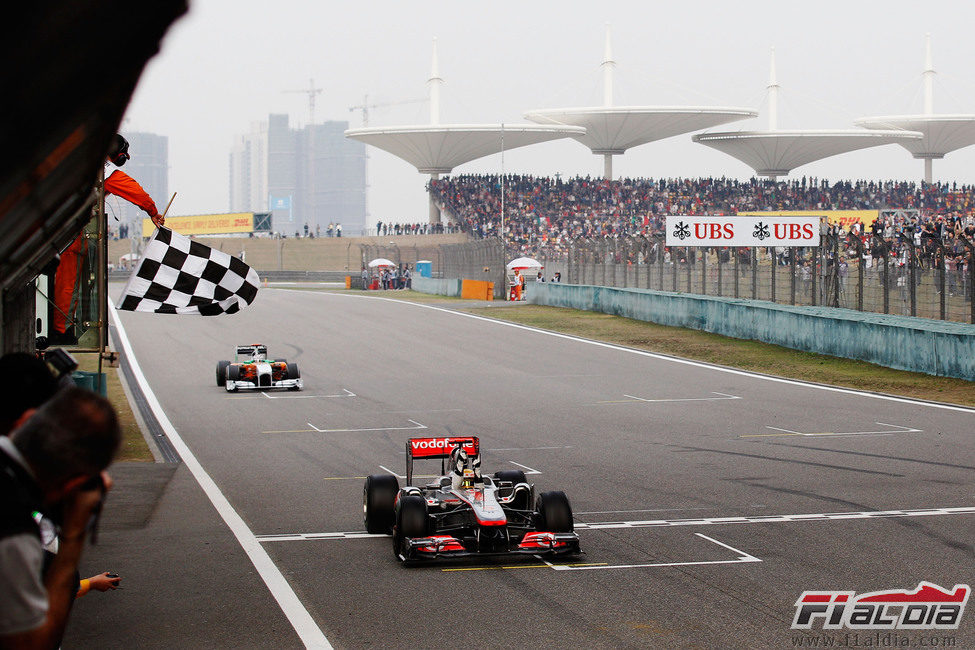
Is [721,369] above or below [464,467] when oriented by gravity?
below

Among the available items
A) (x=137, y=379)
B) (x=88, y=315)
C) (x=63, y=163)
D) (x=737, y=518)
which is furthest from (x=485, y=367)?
(x=63, y=163)

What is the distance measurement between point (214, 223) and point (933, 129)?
190 feet

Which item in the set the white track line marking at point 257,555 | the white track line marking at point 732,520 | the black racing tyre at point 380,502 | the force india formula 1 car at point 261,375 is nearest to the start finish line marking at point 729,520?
the white track line marking at point 732,520

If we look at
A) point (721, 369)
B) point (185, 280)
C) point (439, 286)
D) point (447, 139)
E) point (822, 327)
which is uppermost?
point (447, 139)

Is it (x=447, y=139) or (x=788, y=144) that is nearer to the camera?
(x=447, y=139)

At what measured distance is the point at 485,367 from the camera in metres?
25.5

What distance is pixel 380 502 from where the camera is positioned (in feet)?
32.6

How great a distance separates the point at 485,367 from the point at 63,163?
67.2 ft

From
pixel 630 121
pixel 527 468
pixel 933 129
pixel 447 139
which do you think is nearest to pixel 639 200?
pixel 630 121

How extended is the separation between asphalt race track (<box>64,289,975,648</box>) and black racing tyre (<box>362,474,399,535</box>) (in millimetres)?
197

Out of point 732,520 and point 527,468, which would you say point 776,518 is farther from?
point 527,468

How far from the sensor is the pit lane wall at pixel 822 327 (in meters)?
21.7

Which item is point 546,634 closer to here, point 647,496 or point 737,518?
point 737,518

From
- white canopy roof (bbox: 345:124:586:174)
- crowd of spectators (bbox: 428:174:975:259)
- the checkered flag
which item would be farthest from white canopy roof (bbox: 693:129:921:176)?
the checkered flag
